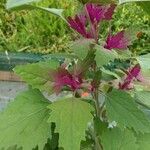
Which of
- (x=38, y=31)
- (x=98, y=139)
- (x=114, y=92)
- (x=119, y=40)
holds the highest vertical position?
(x=119, y=40)

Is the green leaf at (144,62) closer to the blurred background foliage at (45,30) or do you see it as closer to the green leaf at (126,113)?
the green leaf at (126,113)

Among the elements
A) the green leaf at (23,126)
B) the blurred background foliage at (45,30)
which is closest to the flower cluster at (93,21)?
the green leaf at (23,126)

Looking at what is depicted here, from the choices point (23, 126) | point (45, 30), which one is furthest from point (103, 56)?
point (45, 30)

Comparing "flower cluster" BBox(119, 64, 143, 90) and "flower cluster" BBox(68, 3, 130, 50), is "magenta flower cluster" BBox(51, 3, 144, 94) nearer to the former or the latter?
"flower cluster" BBox(68, 3, 130, 50)

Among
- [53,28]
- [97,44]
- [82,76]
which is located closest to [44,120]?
[82,76]

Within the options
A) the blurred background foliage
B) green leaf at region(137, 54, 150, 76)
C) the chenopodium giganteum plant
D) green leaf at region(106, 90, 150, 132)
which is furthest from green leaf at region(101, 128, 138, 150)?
the blurred background foliage

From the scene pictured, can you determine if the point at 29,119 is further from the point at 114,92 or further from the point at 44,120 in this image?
the point at 114,92
